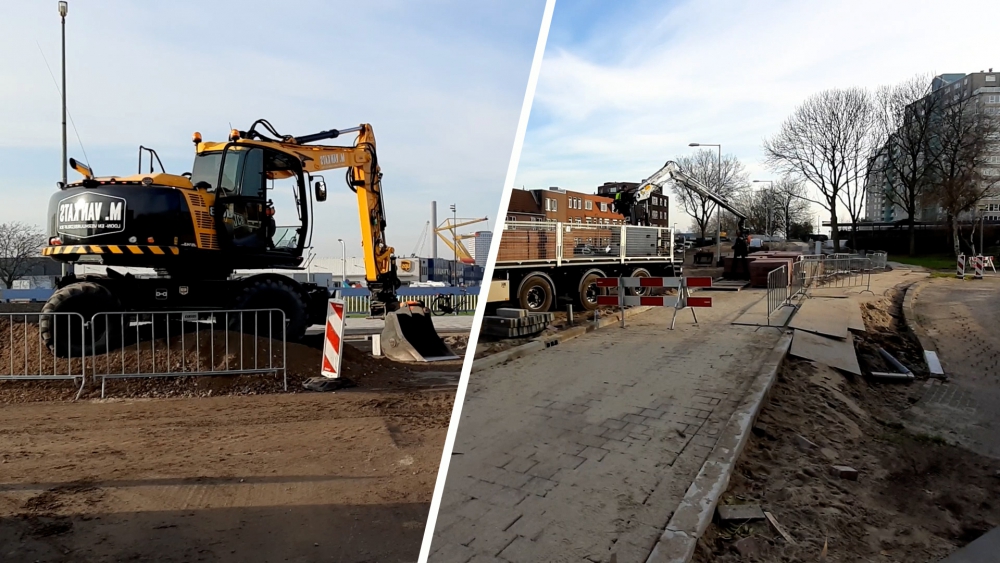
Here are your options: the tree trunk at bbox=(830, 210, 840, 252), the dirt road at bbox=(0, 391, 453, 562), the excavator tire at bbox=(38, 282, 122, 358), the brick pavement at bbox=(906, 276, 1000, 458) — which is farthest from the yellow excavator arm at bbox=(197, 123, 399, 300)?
the tree trunk at bbox=(830, 210, 840, 252)

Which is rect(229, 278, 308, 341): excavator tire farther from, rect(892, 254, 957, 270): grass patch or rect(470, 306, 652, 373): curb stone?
rect(892, 254, 957, 270): grass patch

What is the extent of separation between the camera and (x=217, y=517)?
3.01m

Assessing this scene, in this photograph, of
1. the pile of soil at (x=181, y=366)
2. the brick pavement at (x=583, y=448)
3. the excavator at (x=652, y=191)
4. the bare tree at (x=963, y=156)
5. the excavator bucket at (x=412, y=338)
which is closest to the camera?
the brick pavement at (x=583, y=448)

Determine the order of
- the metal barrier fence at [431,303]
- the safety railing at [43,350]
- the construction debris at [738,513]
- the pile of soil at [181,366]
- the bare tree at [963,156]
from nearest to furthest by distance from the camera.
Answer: the construction debris at [738,513] → the pile of soil at [181,366] → the safety railing at [43,350] → the bare tree at [963,156] → the metal barrier fence at [431,303]

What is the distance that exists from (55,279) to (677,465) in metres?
7.55

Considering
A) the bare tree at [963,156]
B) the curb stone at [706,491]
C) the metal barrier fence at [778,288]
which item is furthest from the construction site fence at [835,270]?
the curb stone at [706,491]

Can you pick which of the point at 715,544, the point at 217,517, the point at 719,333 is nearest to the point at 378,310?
the point at 719,333

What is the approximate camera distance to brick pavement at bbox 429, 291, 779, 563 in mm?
2756

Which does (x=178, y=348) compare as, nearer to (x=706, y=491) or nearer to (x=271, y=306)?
(x=271, y=306)

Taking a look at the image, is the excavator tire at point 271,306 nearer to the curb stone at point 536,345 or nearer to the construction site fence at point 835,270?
the curb stone at point 536,345

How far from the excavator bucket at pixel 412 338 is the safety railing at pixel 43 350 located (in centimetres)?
365

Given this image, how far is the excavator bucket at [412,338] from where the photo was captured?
8312mm

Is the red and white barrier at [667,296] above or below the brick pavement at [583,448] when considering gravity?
above

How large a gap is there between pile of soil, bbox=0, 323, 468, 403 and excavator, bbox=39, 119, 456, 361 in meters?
0.29
